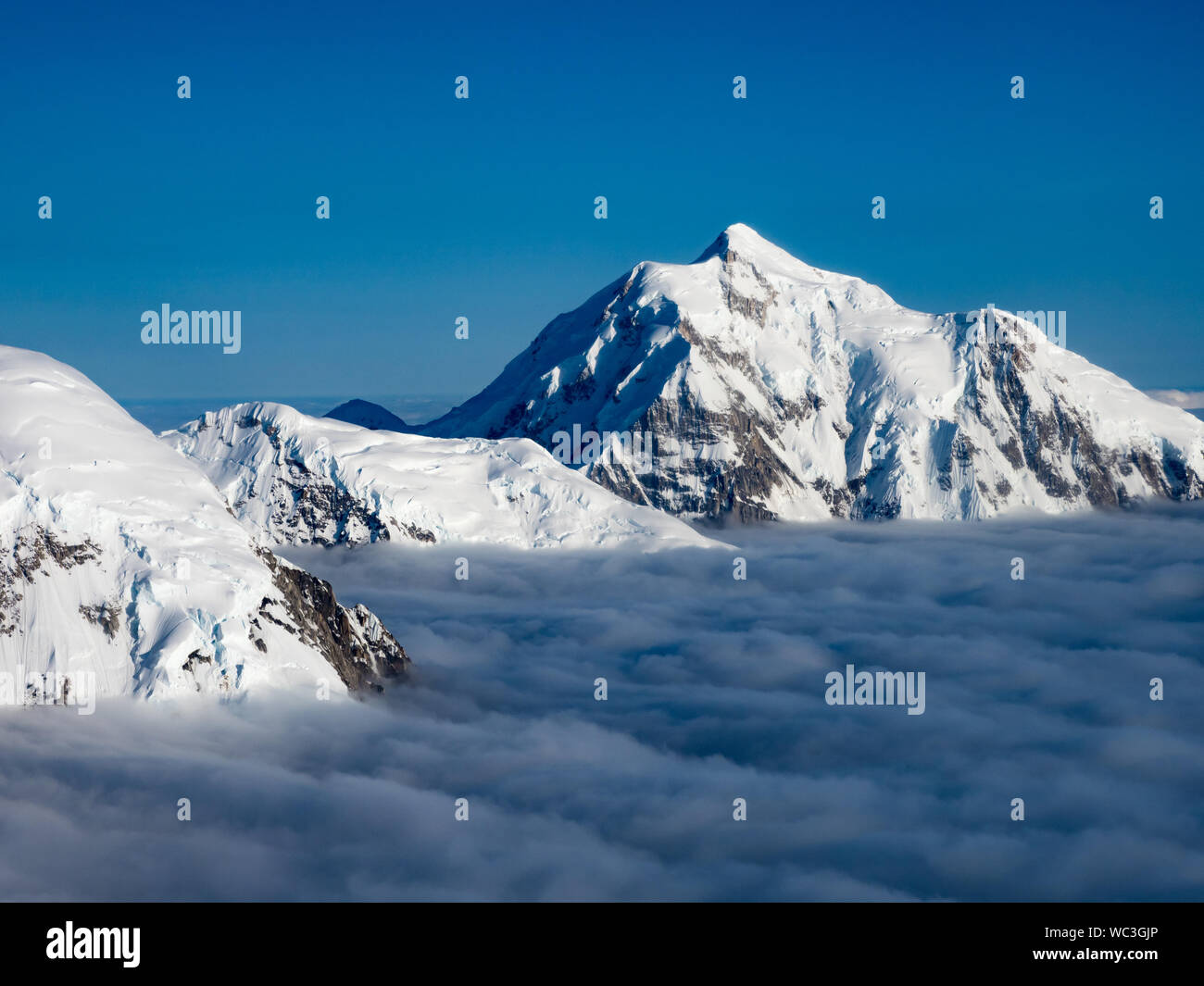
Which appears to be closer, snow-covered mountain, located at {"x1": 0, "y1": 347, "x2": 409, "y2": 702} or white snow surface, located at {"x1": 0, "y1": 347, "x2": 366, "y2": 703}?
snow-covered mountain, located at {"x1": 0, "y1": 347, "x2": 409, "y2": 702}

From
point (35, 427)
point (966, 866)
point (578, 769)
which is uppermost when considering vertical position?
point (35, 427)

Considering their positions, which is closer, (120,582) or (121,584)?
(121,584)

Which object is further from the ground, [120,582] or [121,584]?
[120,582]

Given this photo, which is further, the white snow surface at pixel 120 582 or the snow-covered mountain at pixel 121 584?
the white snow surface at pixel 120 582

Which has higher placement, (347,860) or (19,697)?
(19,697)

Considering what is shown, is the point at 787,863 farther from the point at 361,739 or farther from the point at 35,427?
the point at 35,427
